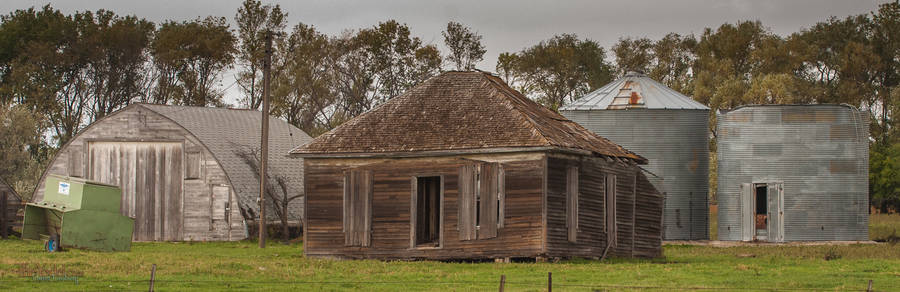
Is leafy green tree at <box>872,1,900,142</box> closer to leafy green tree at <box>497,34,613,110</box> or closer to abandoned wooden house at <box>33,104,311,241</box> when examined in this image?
leafy green tree at <box>497,34,613,110</box>

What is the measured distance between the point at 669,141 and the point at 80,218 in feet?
74.3

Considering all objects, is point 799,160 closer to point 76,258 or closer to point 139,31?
point 76,258

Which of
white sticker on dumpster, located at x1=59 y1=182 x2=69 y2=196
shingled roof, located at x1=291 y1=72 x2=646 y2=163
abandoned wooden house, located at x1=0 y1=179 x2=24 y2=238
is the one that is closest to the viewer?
shingled roof, located at x1=291 y1=72 x2=646 y2=163

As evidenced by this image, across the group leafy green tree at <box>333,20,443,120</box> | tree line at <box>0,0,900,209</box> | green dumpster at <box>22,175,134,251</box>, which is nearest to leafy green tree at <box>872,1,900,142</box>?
tree line at <box>0,0,900,209</box>

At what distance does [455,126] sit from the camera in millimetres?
36188

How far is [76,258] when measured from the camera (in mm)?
33688

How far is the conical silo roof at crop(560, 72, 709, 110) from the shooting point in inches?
2000

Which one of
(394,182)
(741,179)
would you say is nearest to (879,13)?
(741,179)

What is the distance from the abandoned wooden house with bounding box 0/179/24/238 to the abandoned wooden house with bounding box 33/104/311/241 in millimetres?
2053

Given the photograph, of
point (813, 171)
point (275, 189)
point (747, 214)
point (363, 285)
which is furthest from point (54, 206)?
point (813, 171)

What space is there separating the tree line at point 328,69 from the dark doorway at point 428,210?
33594 millimetres

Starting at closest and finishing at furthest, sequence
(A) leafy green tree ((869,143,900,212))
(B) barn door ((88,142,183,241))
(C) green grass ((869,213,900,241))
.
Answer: (B) barn door ((88,142,183,241))
(C) green grass ((869,213,900,241))
(A) leafy green tree ((869,143,900,212))

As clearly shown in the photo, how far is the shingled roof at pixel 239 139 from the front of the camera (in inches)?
1971

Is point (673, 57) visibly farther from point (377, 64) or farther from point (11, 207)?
point (11, 207)
